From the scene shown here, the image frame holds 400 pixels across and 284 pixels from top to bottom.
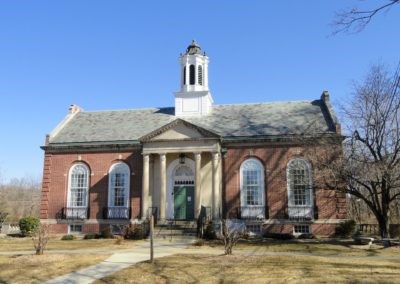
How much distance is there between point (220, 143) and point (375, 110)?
10558 mm

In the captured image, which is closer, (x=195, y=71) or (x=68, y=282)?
(x=68, y=282)

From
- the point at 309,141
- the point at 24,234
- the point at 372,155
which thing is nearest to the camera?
the point at 372,155

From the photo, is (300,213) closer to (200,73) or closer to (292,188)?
(292,188)

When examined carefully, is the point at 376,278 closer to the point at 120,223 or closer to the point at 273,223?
the point at 273,223

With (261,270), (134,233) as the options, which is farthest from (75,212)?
(261,270)

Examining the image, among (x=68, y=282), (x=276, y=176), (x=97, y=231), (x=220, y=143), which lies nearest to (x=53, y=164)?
(x=97, y=231)

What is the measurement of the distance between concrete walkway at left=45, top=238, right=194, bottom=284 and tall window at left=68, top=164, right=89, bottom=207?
9.81 metres

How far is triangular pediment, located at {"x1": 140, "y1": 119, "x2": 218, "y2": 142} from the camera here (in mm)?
28344

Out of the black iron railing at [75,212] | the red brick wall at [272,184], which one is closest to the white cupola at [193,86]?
the red brick wall at [272,184]

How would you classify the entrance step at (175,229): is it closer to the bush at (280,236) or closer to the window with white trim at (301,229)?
the bush at (280,236)

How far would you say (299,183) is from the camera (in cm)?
2778

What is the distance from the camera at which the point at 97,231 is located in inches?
1169

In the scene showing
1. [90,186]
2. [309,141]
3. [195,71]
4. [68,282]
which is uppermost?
[195,71]

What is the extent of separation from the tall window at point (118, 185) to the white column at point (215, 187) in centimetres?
659
